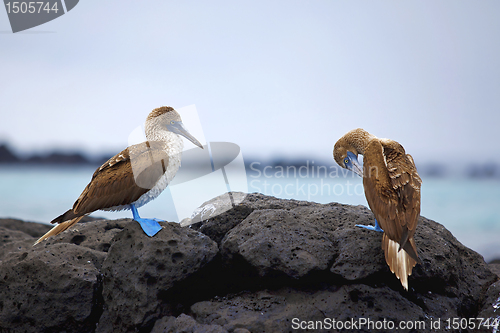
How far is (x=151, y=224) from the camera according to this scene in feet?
13.1

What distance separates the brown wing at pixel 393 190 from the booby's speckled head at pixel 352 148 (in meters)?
0.60

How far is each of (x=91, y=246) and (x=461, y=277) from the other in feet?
17.8

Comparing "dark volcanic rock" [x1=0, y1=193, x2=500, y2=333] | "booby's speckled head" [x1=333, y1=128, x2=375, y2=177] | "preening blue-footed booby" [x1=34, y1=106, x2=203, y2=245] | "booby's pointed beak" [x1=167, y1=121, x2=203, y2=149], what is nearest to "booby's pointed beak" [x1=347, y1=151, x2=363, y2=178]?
"booby's speckled head" [x1=333, y1=128, x2=375, y2=177]

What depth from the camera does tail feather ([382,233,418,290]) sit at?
3371 millimetres

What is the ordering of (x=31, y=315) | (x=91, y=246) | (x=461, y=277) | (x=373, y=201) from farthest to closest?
(x=91, y=246), (x=461, y=277), (x=31, y=315), (x=373, y=201)

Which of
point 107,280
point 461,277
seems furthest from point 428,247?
point 107,280

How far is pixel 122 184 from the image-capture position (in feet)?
12.5

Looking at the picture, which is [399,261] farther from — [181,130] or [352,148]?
[181,130]

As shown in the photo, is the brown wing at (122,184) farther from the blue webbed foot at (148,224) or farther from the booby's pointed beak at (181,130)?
the booby's pointed beak at (181,130)

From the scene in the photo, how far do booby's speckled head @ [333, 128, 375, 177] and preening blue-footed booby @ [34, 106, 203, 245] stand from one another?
2.41m

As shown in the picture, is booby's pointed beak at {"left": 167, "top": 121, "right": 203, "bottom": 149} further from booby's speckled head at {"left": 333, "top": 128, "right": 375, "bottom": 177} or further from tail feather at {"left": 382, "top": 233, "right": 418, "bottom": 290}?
tail feather at {"left": 382, "top": 233, "right": 418, "bottom": 290}

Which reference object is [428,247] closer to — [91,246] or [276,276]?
[276,276]

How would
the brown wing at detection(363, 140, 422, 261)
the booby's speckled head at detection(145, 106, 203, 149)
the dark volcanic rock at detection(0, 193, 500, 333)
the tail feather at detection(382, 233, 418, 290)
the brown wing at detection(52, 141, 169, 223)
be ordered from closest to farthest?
the tail feather at detection(382, 233, 418, 290) < the brown wing at detection(363, 140, 422, 261) < the dark volcanic rock at detection(0, 193, 500, 333) < the brown wing at detection(52, 141, 169, 223) < the booby's speckled head at detection(145, 106, 203, 149)

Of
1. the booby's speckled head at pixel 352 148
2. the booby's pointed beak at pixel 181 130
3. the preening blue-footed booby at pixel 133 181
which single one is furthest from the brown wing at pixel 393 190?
the preening blue-footed booby at pixel 133 181
